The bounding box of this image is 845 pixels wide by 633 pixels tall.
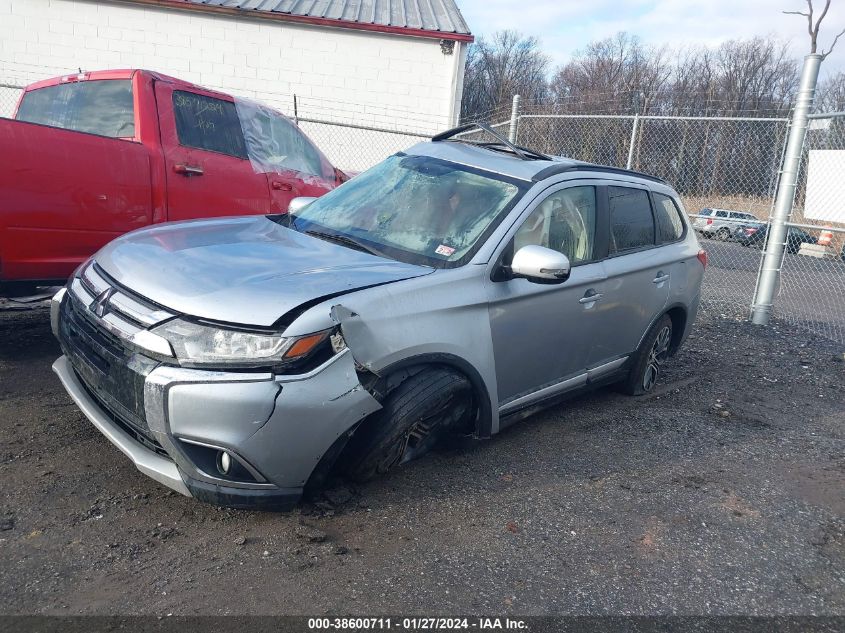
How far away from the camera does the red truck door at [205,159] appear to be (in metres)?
5.23

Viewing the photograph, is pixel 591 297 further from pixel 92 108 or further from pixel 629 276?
pixel 92 108

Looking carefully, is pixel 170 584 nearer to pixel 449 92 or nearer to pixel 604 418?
pixel 604 418

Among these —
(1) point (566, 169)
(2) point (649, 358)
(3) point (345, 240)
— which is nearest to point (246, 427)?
(3) point (345, 240)

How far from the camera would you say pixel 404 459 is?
3338mm

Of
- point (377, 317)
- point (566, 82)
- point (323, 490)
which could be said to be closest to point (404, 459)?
point (323, 490)

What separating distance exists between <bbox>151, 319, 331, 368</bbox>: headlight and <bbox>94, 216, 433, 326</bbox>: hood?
0.06 metres

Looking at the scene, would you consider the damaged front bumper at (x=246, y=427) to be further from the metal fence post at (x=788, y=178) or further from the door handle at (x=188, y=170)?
the metal fence post at (x=788, y=178)

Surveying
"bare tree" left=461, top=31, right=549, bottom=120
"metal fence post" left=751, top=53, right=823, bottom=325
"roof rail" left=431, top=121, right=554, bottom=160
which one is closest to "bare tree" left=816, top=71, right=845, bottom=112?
"metal fence post" left=751, top=53, right=823, bottom=325

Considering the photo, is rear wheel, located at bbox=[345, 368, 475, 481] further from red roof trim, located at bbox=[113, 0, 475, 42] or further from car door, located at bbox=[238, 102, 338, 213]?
red roof trim, located at bbox=[113, 0, 475, 42]

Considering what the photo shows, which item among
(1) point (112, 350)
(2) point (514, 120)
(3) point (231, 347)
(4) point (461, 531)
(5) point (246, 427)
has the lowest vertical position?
(4) point (461, 531)

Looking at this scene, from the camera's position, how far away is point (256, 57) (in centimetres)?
1516

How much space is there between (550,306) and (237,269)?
1.79m

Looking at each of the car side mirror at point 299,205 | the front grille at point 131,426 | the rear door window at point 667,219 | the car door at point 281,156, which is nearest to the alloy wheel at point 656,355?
the rear door window at point 667,219

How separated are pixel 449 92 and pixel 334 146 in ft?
9.21
